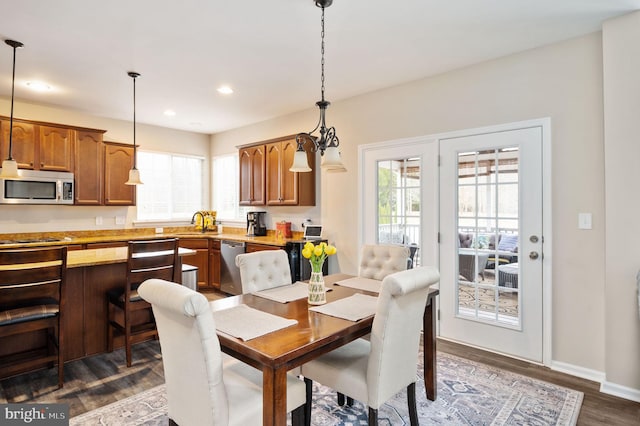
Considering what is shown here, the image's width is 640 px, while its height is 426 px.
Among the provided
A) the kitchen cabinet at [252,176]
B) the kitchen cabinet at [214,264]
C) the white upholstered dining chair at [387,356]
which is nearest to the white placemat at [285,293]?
the white upholstered dining chair at [387,356]

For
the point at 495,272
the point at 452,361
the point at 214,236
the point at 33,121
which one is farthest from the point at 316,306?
the point at 33,121

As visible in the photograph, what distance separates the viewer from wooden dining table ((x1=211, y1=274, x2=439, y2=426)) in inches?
56.2

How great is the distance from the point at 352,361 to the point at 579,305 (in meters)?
2.03

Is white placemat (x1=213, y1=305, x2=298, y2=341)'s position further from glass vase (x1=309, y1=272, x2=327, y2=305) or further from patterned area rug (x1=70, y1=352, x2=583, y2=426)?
patterned area rug (x1=70, y1=352, x2=583, y2=426)

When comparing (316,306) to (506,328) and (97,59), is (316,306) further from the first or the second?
(97,59)

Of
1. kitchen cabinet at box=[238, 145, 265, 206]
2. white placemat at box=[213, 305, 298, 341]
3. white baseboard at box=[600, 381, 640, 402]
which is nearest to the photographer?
white placemat at box=[213, 305, 298, 341]

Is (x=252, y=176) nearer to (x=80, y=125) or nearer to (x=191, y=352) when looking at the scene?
(x=80, y=125)

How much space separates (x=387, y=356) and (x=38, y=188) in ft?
15.4

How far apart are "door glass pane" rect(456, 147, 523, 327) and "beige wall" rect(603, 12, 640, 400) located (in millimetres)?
658

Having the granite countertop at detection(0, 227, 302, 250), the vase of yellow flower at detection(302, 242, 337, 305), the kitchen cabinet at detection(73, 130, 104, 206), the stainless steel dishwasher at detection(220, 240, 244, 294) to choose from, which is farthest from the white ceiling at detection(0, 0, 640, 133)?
the stainless steel dishwasher at detection(220, 240, 244, 294)

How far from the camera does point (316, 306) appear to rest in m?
2.10

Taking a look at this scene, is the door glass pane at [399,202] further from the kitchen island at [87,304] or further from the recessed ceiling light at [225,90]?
the kitchen island at [87,304]

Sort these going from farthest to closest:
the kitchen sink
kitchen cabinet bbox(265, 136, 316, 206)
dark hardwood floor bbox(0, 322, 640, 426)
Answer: kitchen cabinet bbox(265, 136, 316, 206) < the kitchen sink < dark hardwood floor bbox(0, 322, 640, 426)

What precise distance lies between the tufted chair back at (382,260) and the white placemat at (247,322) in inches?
48.3
